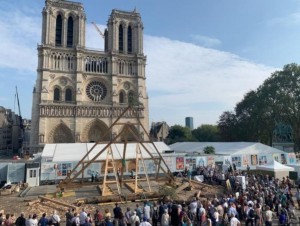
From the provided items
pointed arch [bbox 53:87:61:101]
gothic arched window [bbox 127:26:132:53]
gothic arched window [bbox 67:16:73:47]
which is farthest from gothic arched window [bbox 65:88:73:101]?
gothic arched window [bbox 127:26:132:53]

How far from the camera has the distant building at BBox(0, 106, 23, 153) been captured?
257 feet

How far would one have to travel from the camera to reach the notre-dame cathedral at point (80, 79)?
4597 cm

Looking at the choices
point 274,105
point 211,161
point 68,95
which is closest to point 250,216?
point 211,161

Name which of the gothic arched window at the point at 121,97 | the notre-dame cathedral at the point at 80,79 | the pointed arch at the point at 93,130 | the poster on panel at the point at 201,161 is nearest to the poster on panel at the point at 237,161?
the poster on panel at the point at 201,161

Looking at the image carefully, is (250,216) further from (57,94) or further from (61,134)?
(57,94)

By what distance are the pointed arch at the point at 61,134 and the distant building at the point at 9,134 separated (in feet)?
129

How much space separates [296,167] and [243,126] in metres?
25.6

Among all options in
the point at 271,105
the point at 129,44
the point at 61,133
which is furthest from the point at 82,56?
the point at 271,105

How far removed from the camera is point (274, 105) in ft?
131

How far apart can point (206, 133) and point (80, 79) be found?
138 feet

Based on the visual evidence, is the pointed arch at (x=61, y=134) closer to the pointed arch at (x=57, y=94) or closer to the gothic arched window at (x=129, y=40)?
the pointed arch at (x=57, y=94)

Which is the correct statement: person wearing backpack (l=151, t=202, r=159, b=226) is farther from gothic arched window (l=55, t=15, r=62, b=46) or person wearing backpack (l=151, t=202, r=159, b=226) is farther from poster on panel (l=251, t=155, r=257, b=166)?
gothic arched window (l=55, t=15, r=62, b=46)

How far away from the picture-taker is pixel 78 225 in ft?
31.9

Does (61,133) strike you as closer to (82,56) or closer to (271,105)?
(82,56)
